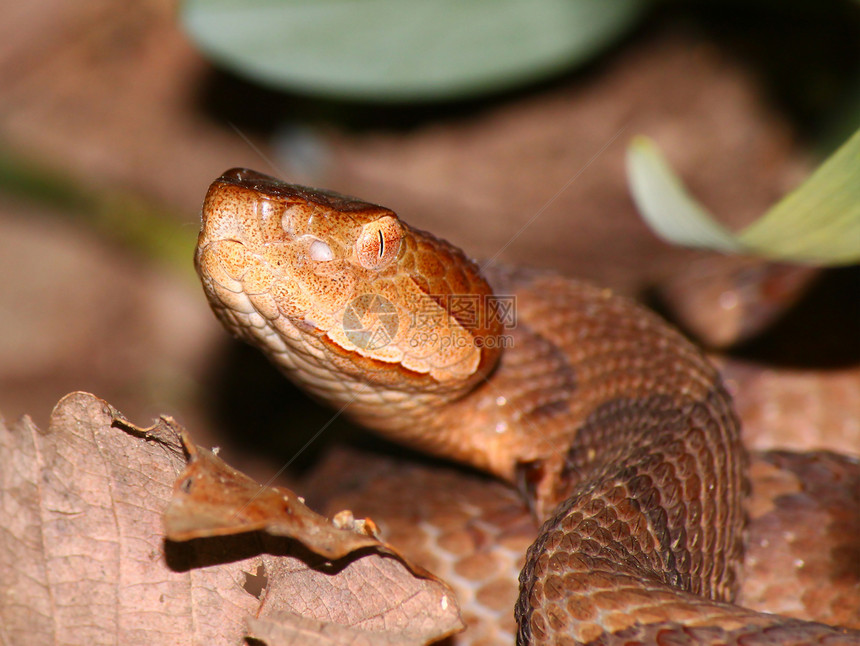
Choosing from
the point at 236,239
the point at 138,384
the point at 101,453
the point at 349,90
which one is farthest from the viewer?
the point at 138,384

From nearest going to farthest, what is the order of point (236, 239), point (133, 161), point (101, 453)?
point (101, 453), point (236, 239), point (133, 161)

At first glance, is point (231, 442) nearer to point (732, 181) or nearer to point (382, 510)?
point (382, 510)

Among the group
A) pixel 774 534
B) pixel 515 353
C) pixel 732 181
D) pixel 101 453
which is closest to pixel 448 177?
pixel 732 181

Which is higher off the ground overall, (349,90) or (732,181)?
(732,181)

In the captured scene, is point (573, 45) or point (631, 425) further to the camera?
point (573, 45)

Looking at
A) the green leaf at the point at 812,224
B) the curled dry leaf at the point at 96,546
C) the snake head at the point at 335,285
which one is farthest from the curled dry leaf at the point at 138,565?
the green leaf at the point at 812,224

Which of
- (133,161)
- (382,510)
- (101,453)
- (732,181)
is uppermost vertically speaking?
(732,181)

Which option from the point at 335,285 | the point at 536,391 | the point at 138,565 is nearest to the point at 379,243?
the point at 335,285

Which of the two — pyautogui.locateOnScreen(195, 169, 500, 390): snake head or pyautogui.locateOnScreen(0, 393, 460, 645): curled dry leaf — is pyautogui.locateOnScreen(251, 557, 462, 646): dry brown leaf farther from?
pyautogui.locateOnScreen(195, 169, 500, 390): snake head

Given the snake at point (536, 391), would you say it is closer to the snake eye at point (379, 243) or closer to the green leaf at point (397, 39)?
the snake eye at point (379, 243)
